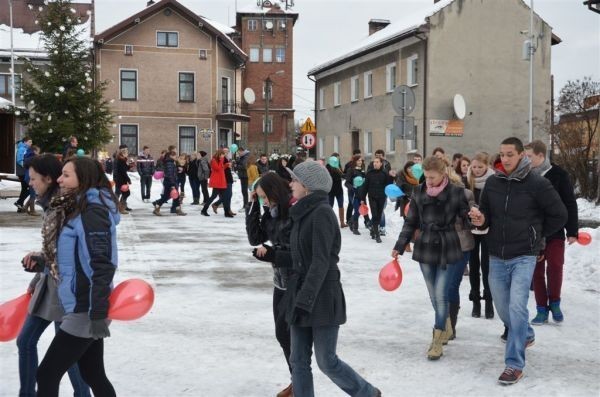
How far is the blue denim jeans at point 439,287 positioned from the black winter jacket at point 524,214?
53 cm

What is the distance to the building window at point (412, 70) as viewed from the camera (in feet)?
111


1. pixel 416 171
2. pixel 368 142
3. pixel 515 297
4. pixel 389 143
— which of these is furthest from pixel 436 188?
pixel 368 142

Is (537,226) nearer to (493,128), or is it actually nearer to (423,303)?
(423,303)

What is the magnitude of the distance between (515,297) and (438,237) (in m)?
0.84

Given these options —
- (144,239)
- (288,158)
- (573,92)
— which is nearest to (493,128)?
(573,92)

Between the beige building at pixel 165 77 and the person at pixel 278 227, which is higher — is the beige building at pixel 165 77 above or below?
above

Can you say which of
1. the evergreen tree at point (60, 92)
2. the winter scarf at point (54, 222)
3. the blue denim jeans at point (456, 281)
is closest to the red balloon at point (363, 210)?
the blue denim jeans at point (456, 281)

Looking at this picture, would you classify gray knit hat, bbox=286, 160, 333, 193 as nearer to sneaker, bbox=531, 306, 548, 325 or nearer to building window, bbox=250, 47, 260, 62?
sneaker, bbox=531, 306, 548, 325

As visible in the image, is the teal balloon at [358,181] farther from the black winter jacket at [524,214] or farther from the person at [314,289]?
the person at [314,289]

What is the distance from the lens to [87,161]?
13.8ft

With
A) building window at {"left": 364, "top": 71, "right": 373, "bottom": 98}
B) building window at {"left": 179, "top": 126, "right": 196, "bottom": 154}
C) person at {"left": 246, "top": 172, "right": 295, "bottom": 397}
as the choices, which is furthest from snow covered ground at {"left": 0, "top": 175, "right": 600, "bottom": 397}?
building window at {"left": 179, "top": 126, "right": 196, "bottom": 154}

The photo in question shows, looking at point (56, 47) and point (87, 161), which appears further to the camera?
point (56, 47)

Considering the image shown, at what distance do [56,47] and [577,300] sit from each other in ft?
70.6

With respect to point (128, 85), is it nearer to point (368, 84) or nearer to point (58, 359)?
point (368, 84)
